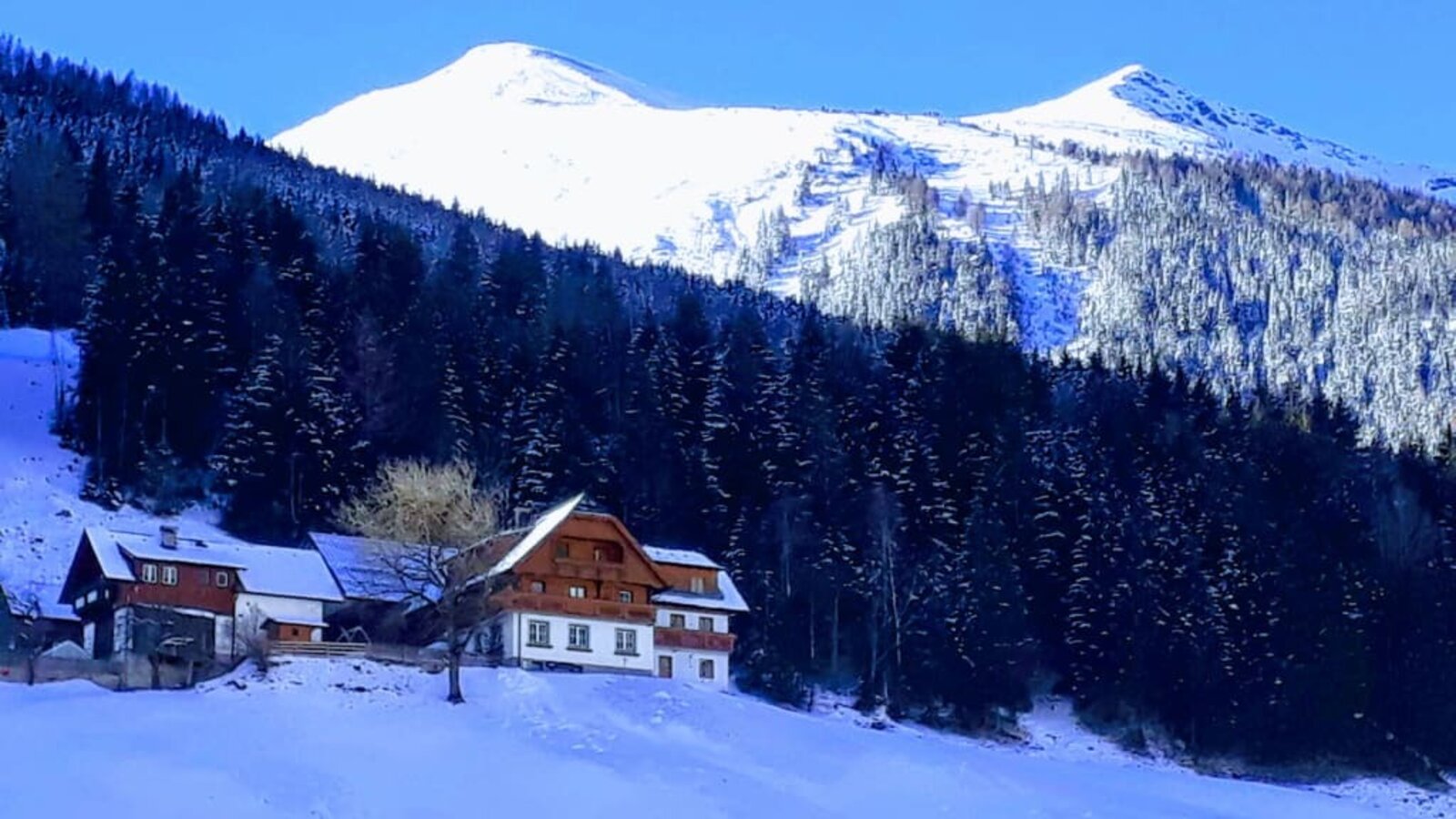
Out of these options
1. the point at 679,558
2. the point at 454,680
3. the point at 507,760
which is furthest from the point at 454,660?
the point at 679,558

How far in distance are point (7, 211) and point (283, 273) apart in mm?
21273

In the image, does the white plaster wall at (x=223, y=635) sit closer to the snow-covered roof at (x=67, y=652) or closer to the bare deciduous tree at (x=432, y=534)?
the snow-covered roof at (x=67, y=652)

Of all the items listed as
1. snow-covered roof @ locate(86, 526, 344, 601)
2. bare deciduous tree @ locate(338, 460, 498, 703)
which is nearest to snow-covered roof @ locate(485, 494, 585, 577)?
bare deciduous tree @ locate(338, 460, 498, 703)

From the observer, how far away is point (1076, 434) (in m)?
120

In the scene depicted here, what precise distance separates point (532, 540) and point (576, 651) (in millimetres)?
4502

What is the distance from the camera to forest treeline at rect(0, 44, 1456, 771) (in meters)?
101

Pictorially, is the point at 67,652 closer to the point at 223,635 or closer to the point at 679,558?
the point at 223,635

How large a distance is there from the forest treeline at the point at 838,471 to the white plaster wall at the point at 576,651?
7755 millimetres

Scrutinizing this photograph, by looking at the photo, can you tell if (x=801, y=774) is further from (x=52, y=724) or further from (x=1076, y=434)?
(x=1076, y=434)

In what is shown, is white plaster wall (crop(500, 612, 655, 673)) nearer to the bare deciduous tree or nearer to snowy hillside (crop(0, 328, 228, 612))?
the bare deciduous tree

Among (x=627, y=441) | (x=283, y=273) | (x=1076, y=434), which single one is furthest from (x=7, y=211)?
(x=1076, y=434)

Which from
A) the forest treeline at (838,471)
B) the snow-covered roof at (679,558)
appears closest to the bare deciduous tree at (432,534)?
the snow-covered roof at (679,558)

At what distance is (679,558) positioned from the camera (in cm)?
9162

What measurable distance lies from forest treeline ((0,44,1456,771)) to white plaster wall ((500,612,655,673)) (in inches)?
305
